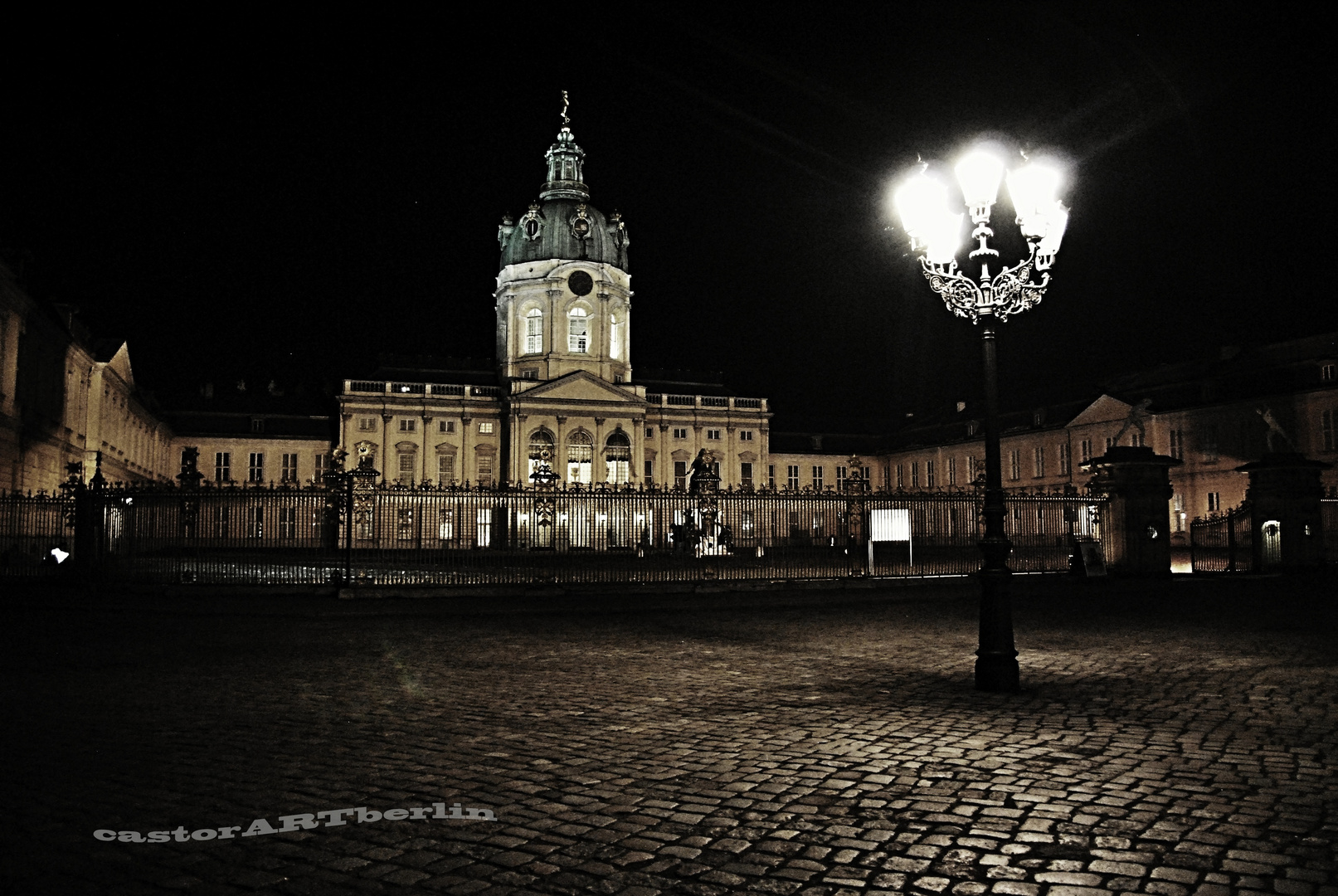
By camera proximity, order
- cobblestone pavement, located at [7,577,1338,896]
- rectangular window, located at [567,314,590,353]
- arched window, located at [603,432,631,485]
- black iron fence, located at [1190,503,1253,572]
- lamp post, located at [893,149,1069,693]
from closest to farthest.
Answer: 1. cobblestone pavement, located at [7,577,1338,896]
2. lamp post, located at [893,149,1069,693]
3. black iron fence, located at [1190,503,1253,572]
4. arched window, located at [603,432,631,485]
5. rectangular window, located at [567,314,590,353]

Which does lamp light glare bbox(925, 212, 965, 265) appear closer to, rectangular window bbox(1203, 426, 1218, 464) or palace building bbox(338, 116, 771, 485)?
rectangular window bbox(1203, 426, 1218, 464)

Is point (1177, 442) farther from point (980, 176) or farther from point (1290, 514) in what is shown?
point (980, 176)

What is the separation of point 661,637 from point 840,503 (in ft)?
33.1

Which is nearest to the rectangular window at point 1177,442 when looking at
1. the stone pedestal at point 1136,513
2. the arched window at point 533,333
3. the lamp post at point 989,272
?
the stone pedestal at point 1136,513

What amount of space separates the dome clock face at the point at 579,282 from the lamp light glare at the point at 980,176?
64.9 metres

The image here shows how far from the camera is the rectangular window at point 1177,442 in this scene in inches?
2183

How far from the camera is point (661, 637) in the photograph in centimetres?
1368

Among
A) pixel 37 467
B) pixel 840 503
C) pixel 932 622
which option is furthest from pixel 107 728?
pixel 37 467

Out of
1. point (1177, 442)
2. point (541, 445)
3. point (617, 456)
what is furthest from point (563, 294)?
point (1177, 442)

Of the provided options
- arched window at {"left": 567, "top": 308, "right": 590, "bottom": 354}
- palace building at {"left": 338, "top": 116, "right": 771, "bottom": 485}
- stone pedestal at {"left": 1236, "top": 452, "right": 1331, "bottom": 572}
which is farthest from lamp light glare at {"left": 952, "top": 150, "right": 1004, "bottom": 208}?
arched window at {"left": 567, "top": 308, "right": 590, "bottom": 354}

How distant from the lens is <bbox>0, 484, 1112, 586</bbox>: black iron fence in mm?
20062

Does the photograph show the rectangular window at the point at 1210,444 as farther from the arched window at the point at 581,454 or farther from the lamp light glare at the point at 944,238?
the lamp light glare at the point at 944,238

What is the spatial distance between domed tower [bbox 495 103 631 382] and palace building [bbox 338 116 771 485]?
0.10 metres

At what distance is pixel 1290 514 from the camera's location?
23.7m
